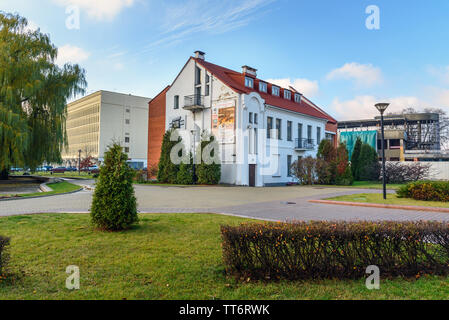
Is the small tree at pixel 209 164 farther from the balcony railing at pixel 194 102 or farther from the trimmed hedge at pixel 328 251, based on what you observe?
the trimmed hedge at pixel 328 251

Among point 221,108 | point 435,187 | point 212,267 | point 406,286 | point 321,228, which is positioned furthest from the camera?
point 221,108

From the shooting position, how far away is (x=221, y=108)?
3000 centimetres

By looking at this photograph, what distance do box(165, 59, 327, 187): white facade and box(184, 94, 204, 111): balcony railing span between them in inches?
14.7

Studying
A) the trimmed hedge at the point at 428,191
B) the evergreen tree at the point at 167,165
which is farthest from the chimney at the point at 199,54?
the trimmed hedge at the point at 428,191

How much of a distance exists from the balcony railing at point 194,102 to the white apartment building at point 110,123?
48.5m

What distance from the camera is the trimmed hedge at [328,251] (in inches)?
173

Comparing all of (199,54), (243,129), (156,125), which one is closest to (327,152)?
(243,129)

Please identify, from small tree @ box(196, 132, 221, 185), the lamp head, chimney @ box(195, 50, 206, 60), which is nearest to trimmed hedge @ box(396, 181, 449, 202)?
the lamp head

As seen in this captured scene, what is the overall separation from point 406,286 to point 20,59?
2663 cm

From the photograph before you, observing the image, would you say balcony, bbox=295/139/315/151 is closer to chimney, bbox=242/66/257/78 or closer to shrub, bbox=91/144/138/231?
chimney, bbox=242/66/257/78

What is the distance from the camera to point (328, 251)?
4.44 metres

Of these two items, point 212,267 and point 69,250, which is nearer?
point 212,267
